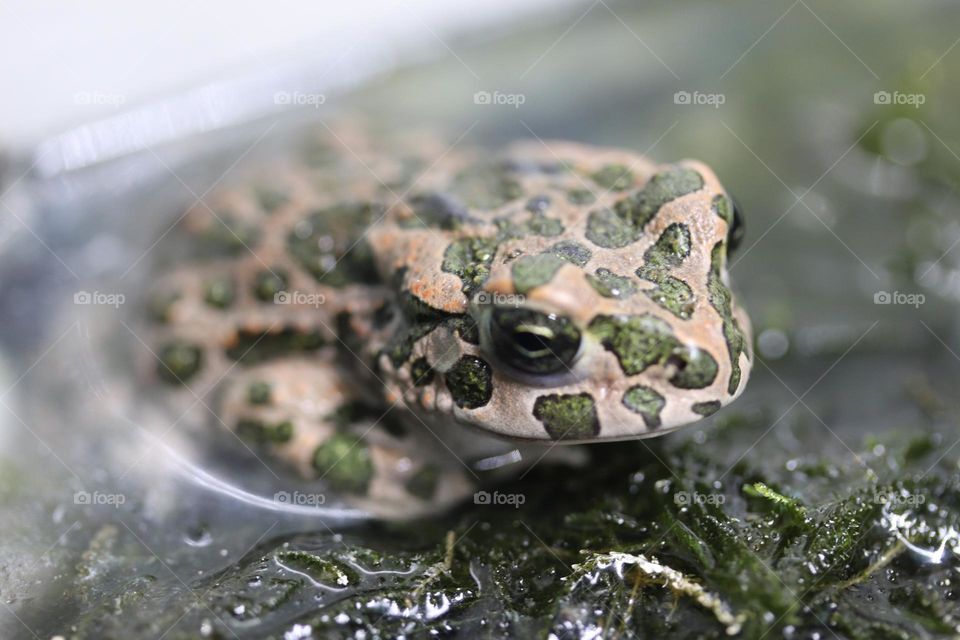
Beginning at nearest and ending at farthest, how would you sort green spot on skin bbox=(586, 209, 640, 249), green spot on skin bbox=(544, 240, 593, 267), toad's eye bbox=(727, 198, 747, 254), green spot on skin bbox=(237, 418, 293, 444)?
green spot on skin bbox=(544, 240, 593, 267) → green spot on skin bbox=(586, 209, 640, 249) → toad's eye bbox=(727, 198, 747, 254) → green spot on skin bbox=(237, 418, 293, 444)

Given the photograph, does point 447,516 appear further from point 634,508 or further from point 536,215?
point 536,215

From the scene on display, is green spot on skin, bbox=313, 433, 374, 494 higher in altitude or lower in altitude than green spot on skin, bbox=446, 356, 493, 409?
lower

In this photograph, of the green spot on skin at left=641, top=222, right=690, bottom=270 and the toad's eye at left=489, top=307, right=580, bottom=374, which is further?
the green spot on skin at left=641, top=222, right=690, bottom=270

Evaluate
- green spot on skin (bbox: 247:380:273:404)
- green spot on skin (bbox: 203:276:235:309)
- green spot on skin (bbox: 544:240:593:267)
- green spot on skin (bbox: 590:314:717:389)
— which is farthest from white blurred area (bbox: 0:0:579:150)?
green spot on skin (bbox: 590:314:717:389)

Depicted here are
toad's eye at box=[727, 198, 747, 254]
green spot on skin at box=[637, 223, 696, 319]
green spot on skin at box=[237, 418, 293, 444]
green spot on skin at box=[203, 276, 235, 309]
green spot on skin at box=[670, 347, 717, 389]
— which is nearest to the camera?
green spot on skin at box=[670, 347, 717, 389]

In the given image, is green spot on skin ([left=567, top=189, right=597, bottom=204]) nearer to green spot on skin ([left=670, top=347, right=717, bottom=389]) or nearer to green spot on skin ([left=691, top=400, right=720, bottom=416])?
green spot on skin ([left=670, top=347, right=717, bottom=389])

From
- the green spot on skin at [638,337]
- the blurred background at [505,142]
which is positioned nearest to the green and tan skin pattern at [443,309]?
the green spot on skin at [638,337]

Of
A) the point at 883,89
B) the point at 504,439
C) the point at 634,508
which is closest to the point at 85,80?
the point at 504,439
